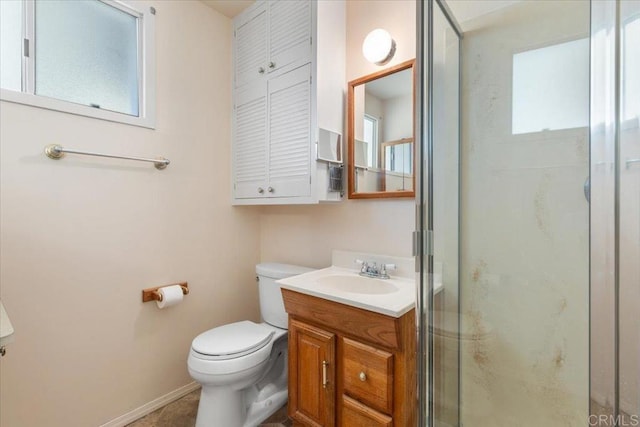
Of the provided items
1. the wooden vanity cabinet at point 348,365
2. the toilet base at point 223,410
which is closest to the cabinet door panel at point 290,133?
the wooden vanity cabinet at point 348,365

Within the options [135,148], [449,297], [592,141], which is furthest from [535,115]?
[135,148]

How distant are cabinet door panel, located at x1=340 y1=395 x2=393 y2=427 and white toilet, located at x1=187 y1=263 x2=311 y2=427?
478mm

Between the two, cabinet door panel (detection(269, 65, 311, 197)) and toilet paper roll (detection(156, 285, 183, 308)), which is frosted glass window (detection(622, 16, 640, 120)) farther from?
toilet paper roll (detection(156, 285, 183, 308))

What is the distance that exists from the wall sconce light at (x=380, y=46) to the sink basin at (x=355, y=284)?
1166mm

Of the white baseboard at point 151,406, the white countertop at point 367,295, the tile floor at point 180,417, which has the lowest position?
the tile floor at point 180,417

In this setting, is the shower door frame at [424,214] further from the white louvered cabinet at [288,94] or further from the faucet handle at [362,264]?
the white louvered cabinet at [288,94]

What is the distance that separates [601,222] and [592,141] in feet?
0.77

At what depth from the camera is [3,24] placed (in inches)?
48.9

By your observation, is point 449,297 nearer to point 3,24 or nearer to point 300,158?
point 300,158

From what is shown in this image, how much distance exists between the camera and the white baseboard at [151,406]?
4.99 feet

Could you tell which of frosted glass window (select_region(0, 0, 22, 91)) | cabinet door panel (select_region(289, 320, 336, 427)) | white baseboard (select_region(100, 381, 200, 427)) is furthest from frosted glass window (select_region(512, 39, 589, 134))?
white baseboard (select_region(100, 381, 200, 427))

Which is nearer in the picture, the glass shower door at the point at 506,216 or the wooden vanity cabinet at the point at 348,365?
the glass shower door at the point at 506,216

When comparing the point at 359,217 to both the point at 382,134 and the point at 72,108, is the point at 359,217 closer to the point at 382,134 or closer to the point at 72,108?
the point at 382,134

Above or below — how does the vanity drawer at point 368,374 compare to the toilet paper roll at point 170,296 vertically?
below
